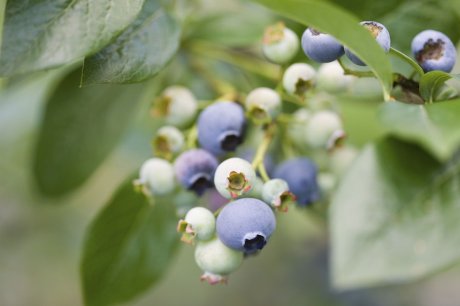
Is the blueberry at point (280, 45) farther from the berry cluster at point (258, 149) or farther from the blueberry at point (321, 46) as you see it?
the blueberry at point (321, 46)

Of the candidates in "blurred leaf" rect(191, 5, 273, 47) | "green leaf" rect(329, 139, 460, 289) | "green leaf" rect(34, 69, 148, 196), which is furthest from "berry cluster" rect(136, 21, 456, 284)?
"green leaf" rect(34, 69, 148, 196)

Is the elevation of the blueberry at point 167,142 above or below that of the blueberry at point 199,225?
below

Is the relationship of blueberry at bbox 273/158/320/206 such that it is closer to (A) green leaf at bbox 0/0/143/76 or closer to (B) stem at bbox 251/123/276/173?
(B) stem at bbox 251/123/276/173

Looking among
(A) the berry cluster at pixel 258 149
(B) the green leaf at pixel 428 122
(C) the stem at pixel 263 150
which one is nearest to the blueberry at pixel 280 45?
(A) the berry cluster at pixel 258 149

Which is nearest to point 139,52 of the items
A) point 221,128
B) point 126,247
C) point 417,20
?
point 221,128

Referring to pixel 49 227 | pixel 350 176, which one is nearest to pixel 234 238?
pixel 350 176

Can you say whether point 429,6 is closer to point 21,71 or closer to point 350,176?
point 350,176

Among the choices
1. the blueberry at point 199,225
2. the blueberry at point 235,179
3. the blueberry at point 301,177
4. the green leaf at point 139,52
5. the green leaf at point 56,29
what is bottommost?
the blueberry at point 301,177

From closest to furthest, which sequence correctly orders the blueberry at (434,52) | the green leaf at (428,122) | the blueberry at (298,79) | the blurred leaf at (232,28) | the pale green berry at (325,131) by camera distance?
the green leaf at (428,122), the blueberry at (434,52), the blueberry at (298,79), the pale green berry at (325,131), the blurred leaf at (232,28)
